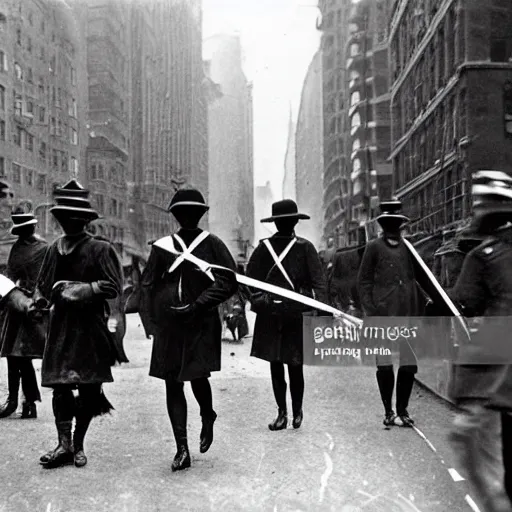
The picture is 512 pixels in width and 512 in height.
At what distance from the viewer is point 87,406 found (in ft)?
15.1

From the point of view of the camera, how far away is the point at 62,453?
14.6 ft

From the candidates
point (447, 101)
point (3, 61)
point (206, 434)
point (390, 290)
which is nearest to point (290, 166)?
point (447, 101)

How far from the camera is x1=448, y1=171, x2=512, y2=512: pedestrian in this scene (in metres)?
2.91

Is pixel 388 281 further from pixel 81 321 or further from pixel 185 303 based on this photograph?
pixel 81 321

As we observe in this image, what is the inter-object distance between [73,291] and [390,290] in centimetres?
254

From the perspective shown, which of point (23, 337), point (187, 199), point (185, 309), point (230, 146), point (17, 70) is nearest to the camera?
point (185, 309)

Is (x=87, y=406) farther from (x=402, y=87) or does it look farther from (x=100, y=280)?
(x=402, y=87)

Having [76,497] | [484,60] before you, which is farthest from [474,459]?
[484,60]

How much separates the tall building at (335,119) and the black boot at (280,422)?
8.50ft

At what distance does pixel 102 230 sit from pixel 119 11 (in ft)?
9.87

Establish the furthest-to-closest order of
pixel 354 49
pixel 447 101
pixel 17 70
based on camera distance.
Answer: pixel 17 70, pixel 354 49, pixel 447 101

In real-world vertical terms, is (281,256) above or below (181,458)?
above

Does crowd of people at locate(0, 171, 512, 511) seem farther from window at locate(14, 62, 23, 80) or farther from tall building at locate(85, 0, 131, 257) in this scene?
window at locate(14, 62, 23, 80)

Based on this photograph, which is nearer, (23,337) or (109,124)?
(23,337)
